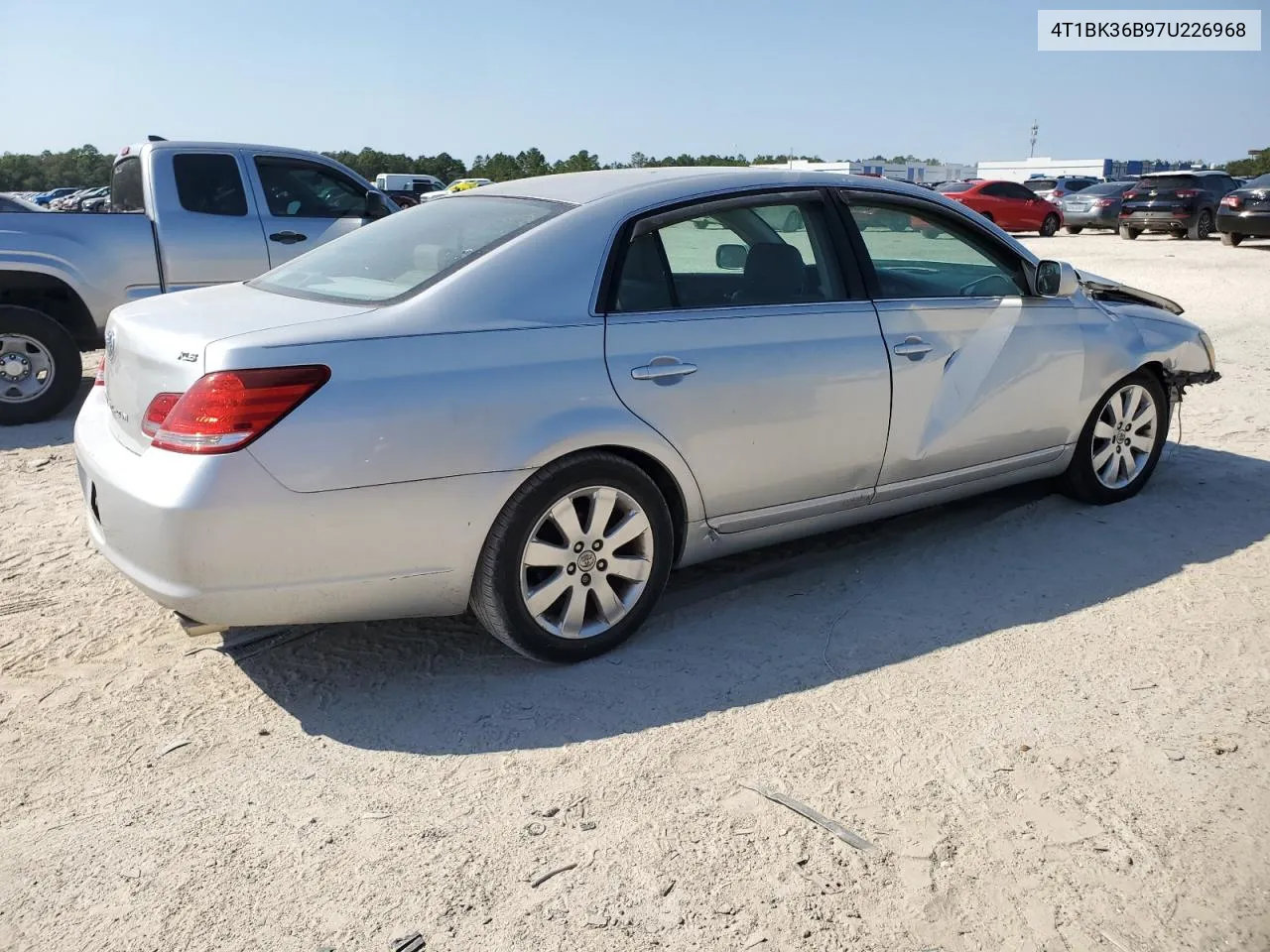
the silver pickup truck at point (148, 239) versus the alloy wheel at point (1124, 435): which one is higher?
the silver pickup truck at point (148, 239)

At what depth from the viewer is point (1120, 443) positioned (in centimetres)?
536

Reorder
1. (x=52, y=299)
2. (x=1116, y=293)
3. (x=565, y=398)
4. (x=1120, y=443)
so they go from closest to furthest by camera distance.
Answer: (x=565, y=398) → (x=1120, y=443) → (x=1116, y=293) → (x=52, y=299)

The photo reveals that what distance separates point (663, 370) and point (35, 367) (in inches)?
216

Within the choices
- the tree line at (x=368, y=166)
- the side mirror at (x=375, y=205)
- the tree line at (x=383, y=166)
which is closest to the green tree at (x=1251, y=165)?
the tree line at (x=383, y=166)

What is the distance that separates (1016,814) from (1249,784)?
2.29 feet

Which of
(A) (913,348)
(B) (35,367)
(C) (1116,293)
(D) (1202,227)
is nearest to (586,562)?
(A) (913,348)

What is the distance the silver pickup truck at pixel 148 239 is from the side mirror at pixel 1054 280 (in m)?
3.85

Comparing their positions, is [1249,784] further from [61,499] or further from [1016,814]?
[61,499]

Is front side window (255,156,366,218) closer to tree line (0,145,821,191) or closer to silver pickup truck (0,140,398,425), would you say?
silver pickup truck (0,140,398,425)

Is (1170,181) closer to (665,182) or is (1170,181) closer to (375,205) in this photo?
(375,205)

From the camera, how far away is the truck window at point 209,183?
8.14 m

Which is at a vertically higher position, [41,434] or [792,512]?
[792,512]

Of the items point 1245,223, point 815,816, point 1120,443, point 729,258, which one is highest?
point 729,258

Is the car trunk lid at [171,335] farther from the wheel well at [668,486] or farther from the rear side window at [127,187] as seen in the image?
the rear side window at [127,187]
